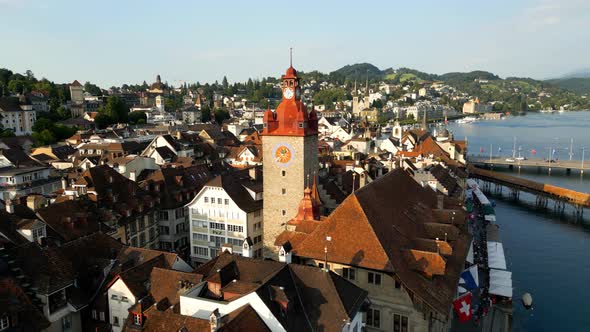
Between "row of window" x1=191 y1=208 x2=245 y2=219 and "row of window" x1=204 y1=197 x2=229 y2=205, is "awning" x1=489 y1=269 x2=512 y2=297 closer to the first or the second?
"row of window" x1=191 y1=208 x2=245 y2=219

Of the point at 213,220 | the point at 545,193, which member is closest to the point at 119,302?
the point at 213,220

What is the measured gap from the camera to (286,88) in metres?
39.8

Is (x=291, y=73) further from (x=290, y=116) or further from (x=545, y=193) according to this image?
(x=545, y=193)

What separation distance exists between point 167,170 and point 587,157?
415ft

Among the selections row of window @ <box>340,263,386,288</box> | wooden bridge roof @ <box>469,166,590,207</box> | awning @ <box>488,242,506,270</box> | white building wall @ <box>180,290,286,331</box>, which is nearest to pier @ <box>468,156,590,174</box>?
wooden bridge roof @ <box>469,166,590,207</box>

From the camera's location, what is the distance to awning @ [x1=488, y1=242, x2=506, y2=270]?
44.3 metres

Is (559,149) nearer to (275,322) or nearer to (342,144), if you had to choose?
(342,144)

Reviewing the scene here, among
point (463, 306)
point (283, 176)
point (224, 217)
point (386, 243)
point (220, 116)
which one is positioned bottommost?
point (463, 306)

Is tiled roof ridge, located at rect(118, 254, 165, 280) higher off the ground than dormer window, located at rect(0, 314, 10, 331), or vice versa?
tiled roof ridge, located at rect(118, 254, 165, 280)

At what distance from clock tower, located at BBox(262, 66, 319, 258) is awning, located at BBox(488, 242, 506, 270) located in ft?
60.9

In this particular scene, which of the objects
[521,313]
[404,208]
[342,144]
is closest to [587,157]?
[342,144]

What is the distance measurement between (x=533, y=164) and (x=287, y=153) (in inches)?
3650

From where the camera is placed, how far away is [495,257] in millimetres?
46250

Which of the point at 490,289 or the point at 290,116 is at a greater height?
the point at 290,116
